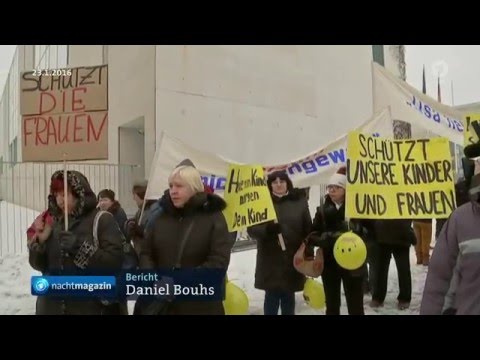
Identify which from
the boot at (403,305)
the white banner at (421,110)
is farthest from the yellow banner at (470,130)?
the boot at (403,305)

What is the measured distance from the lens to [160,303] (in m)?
2.93

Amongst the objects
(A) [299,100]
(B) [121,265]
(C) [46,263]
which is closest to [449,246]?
(B) [121,265]

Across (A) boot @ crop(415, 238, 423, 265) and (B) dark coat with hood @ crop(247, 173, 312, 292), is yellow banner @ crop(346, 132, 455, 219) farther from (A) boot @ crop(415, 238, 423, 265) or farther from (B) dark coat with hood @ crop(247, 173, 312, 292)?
(A) boot @ crop(415, 238, 423, 265)

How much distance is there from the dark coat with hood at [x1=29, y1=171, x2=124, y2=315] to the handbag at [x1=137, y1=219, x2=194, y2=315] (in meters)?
0.32

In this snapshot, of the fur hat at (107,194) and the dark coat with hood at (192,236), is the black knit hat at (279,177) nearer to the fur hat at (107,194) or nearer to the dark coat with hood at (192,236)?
the dark coat with hood at (192,236)

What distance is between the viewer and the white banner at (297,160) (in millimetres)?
3838

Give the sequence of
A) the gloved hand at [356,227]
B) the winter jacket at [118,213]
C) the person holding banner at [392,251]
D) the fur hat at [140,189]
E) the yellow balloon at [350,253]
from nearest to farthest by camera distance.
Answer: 1. the yellow balloon at [350,253]
2. the gloved hand at [356,227]
3. the winter jacket at [118,213]
4. the person holding banner at [392,251]
5. the fur hat at [140,189]

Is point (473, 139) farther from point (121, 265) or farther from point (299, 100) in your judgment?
point (299, 100)

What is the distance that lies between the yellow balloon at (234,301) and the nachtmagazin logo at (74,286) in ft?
2.38

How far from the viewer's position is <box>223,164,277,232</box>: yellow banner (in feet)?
11.1

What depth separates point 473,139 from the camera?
2.80m

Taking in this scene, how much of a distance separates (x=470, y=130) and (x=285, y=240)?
1.39m

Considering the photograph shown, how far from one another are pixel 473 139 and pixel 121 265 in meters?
2.14

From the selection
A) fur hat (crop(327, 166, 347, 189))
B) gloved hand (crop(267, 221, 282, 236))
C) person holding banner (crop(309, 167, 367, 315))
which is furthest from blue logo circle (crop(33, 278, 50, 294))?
fur hat (crop(327, 166, 347, 189))
